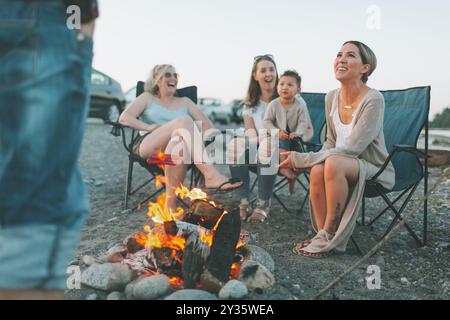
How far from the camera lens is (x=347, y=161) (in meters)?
2.95

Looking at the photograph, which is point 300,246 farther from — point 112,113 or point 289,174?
point 112,113

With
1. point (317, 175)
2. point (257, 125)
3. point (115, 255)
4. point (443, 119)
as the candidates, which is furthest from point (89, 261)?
point (443, 119)

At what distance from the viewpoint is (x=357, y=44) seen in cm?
310

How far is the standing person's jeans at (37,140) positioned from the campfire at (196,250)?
1.13 meters

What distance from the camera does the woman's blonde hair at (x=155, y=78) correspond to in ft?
13.8

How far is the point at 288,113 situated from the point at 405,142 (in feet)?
3.51

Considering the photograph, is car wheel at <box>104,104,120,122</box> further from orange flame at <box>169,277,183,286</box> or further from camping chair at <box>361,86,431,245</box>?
orange flame at <box>169,277,183,286</box>

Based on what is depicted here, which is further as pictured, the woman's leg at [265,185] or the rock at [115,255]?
the woman's leg at [265,185]

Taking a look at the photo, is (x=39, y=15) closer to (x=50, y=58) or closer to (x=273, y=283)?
(x=50, y=58)

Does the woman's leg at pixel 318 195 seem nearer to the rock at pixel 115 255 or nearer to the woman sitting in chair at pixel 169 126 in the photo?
the woman sitting in chair at pixel 169 126

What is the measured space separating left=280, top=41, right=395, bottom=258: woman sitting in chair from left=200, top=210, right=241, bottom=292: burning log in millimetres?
698

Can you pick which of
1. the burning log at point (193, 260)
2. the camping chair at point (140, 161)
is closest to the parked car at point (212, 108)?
the camping chair at point (140, 161)

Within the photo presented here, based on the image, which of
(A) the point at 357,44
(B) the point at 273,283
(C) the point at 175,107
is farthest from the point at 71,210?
(C) the point at 175,107

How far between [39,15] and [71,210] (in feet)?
1.78
